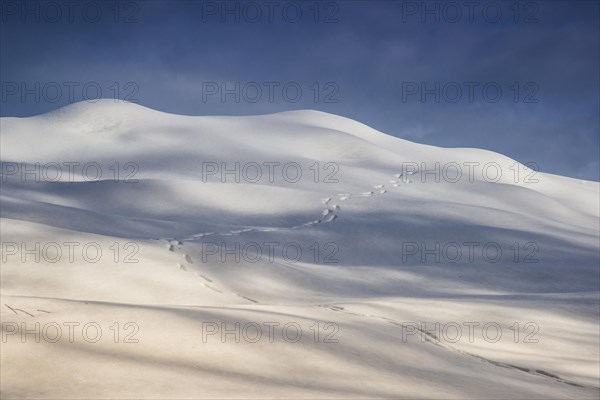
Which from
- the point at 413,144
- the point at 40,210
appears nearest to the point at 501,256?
the point at 40,210

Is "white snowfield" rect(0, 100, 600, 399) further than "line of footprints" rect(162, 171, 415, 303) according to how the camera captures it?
No

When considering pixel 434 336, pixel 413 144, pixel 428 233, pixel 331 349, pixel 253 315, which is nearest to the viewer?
pixel 331 349

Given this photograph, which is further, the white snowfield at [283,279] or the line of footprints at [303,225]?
the line of footprints at [303,225]

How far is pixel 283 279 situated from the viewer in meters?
11.1

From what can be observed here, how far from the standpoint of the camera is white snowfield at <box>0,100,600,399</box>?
3.65 metres

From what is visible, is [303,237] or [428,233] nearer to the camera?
[303,237]

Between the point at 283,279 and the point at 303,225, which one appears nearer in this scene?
the point at 283,279

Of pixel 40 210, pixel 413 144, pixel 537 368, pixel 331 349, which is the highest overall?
pixel 413 144

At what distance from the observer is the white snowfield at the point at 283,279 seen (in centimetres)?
365

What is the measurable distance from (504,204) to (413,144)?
54.2ft

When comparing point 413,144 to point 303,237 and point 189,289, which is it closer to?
point 303,237

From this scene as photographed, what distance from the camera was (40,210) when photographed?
14.2m

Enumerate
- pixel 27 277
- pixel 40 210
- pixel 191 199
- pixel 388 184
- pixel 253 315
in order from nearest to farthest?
pixel 253 315
pixel 27 277
pixel 40 210
pixel 191 199
pixel 388 184

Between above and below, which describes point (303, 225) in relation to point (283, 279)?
above
